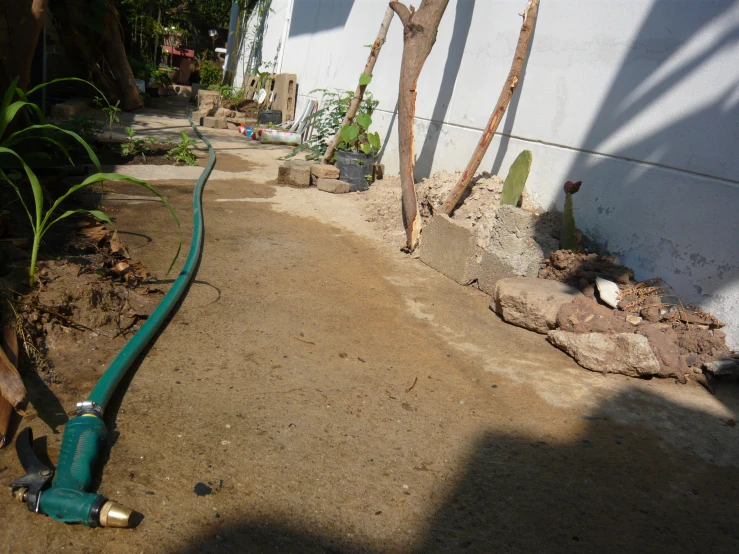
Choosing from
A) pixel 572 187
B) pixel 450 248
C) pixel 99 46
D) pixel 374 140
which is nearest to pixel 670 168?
pixel 572 187

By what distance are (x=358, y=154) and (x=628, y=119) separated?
10.8ft

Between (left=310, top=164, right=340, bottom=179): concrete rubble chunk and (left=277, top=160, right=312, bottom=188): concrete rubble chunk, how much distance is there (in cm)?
9

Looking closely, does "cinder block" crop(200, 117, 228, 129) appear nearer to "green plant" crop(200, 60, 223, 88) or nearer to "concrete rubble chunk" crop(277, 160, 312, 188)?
"concrete rubble chunk" crop(277, 160, 312, 188)

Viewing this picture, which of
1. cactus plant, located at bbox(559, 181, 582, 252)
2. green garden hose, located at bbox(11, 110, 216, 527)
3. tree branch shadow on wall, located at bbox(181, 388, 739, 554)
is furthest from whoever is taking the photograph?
cactus plant, located at bbox(559, 181, 582, 252)

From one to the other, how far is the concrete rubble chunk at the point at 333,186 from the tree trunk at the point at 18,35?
2965 mm

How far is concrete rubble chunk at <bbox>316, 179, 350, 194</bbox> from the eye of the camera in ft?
20.7

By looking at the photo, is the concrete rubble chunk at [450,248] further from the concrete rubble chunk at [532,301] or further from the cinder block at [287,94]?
the cinder block at [287,94]

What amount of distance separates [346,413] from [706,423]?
1.66 meters

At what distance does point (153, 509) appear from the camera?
1703mm

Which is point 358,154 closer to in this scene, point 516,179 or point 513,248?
point 516,179

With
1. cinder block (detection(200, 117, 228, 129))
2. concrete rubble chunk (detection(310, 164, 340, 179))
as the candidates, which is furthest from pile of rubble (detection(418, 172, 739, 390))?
cinder block (detection(200, 117, 228, 129))

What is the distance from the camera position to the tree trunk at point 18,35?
388 centimetres

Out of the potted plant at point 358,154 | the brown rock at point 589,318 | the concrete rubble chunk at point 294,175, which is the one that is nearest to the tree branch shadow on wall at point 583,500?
the brown rock at point 589,318

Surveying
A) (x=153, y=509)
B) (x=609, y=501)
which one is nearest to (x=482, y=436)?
(x=609, y=501)
